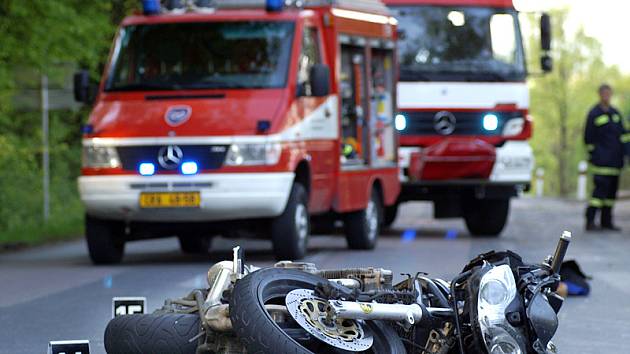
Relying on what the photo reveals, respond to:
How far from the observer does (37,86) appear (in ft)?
83.9

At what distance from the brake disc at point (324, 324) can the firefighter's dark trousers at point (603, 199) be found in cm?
1633

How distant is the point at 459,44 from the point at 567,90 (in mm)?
46909

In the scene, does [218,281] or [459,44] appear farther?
[459,44]

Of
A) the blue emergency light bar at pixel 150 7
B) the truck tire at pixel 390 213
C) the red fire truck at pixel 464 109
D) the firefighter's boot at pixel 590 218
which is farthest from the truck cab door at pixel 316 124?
the firefighter's boot at pixel 590 218

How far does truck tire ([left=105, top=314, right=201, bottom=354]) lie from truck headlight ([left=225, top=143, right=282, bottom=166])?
7.57 m

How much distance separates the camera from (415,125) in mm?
21391

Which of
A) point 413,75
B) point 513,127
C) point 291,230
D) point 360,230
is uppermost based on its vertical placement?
point 413,75

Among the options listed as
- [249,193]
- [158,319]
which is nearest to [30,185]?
[249,193]

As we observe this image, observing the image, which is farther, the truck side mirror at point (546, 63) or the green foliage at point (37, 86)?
the truck side mirror at point (546, 63)

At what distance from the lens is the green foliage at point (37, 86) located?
63.9 feet

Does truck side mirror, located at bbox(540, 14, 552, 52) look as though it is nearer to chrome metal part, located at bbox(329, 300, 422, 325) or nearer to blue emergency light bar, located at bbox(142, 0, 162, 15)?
blue emergency light bar, located at bbox(142, 0, 162, 15)

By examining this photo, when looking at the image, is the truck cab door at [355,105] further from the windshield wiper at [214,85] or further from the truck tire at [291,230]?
the windshield wiper at [214,85]

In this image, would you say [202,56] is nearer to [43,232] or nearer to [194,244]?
[194,244]

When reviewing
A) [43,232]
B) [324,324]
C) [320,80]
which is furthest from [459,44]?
[324,324]
